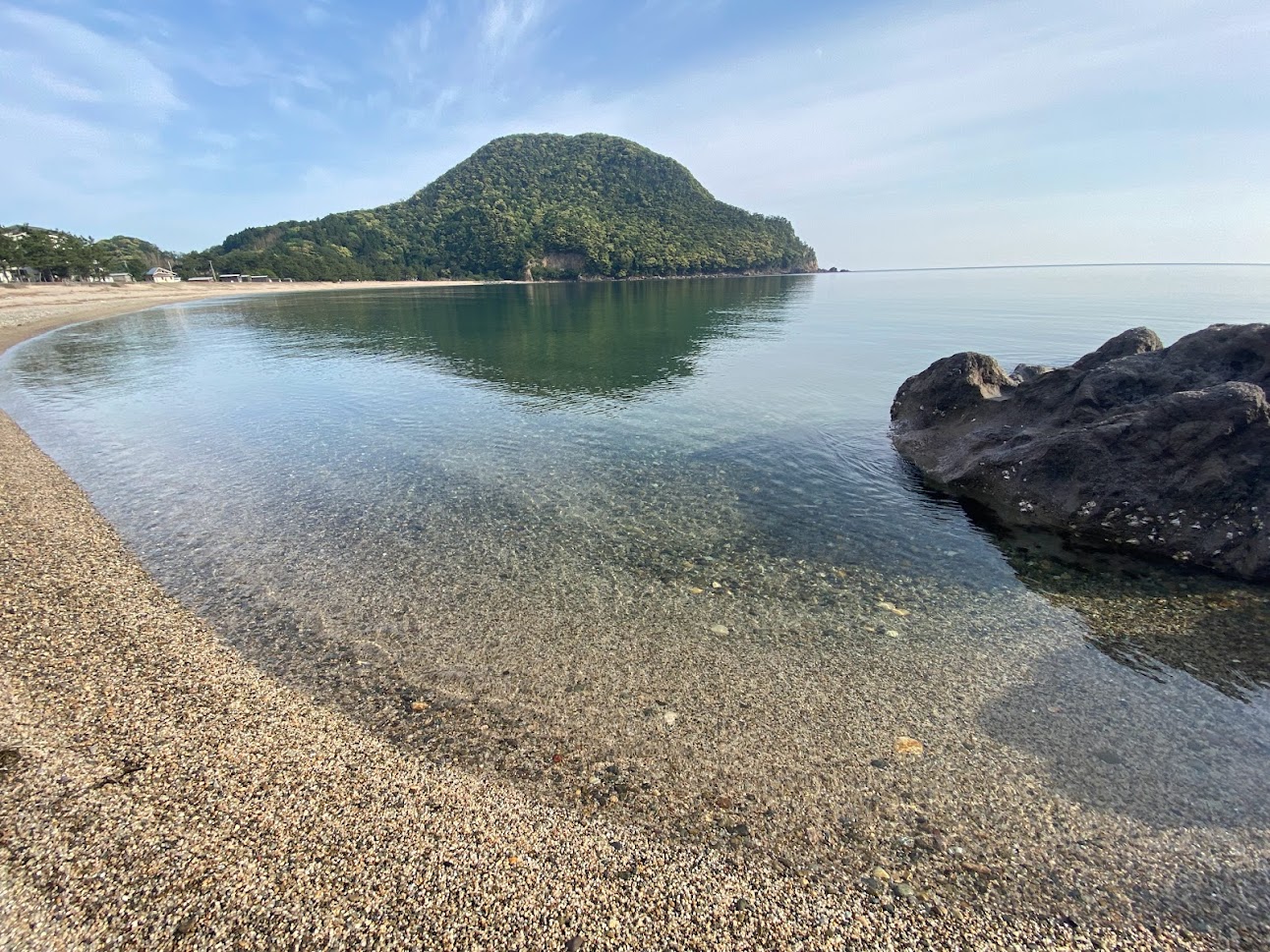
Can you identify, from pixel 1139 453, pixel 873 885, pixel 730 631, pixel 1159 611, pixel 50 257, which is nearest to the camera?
pixel 873 885

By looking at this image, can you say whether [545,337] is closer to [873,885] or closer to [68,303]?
[873,885]

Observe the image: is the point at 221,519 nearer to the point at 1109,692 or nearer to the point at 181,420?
the point at 181,420

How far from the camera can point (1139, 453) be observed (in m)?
11.7

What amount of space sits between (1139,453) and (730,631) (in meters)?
10.1

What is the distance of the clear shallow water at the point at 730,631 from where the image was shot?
5426 millimetres

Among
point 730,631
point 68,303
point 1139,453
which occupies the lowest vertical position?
point 730,631

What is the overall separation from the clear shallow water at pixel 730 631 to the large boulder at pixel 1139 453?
45.0 inches

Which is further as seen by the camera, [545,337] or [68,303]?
[68,303]

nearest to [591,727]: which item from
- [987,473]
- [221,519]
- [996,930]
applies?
[996,930]

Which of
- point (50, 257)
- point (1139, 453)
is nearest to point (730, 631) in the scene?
point (1139, 453)

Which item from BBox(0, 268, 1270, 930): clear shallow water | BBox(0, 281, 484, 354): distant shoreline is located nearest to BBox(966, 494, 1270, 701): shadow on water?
BBox(0, 268, 1270, 930): clear shallow water

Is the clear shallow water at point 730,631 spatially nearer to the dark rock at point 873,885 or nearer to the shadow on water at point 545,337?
the dark rock at point 873,885

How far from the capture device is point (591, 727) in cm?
644

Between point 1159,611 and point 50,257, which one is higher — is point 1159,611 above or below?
below
